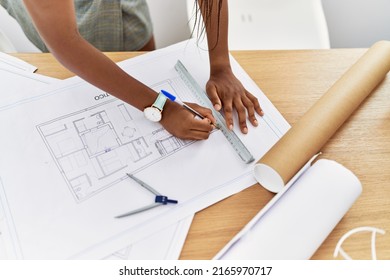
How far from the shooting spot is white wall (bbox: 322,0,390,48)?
1.25 meters

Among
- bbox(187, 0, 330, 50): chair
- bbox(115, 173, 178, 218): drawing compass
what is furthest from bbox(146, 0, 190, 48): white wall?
bbox(115, 173, 178, 218): drawing compass

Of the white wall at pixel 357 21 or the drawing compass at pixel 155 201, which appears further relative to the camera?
the white wall at pixel 357 21

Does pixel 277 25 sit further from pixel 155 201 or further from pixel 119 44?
pixel 155 201

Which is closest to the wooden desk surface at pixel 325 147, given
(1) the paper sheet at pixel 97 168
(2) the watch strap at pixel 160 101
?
(1) the paper sheet at pixel 97 168

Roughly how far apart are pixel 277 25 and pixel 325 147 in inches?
19.4

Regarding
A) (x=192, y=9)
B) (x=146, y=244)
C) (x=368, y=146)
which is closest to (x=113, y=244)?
(x=146, y=244)

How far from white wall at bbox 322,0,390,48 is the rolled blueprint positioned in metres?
0.92

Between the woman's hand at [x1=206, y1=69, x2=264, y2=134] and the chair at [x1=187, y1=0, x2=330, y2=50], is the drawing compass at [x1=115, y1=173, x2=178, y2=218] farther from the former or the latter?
the chair at [x1=187, y1=0, x2=330, y2=50]

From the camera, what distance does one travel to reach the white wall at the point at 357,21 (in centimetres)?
125

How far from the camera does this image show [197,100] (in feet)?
2.27

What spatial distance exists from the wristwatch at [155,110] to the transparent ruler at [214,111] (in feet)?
0.25

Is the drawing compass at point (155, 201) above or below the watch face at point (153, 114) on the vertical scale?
below

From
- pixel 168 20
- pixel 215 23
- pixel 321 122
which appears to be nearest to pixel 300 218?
pixel 321 122

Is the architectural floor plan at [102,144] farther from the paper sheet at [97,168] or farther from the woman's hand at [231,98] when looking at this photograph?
the woman's hand at [231,98]
